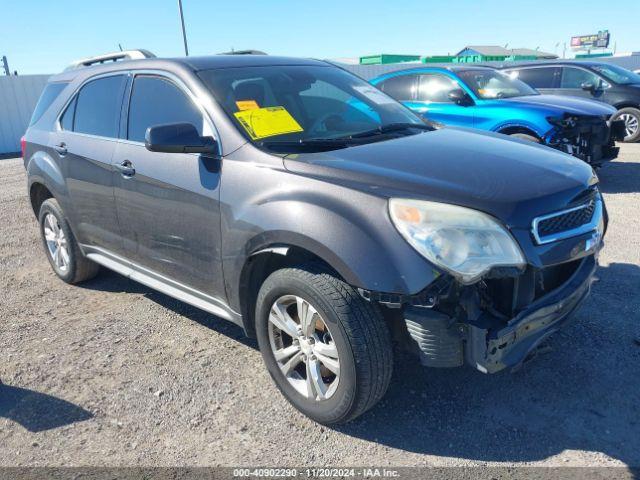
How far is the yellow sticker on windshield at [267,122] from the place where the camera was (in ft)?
9.53

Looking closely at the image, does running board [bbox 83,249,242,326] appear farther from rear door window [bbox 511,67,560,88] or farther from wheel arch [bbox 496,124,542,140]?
rear door window [bbox 511,67,560,88]

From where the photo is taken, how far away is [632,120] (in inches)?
429

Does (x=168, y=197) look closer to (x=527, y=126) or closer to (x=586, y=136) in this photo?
(x=527, y=126)

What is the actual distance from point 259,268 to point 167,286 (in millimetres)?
926

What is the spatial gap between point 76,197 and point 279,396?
2343 millimetres

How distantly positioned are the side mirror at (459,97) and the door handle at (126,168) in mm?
5134

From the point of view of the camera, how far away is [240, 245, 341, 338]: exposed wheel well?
8.41 ft

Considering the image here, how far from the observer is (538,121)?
6.66m

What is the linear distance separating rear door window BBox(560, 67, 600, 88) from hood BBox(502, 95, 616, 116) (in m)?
3.66

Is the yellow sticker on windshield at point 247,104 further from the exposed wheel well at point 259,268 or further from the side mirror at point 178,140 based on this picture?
the exposed wheel well at point 259,268

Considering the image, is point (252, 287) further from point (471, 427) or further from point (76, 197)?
point (76, 197)

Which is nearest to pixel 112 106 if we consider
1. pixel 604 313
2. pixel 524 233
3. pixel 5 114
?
pixel 524 233

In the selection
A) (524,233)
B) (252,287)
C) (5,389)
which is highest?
(524,233)

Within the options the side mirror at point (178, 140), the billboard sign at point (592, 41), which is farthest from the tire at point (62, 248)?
the billboard sign at point (592, 41)
